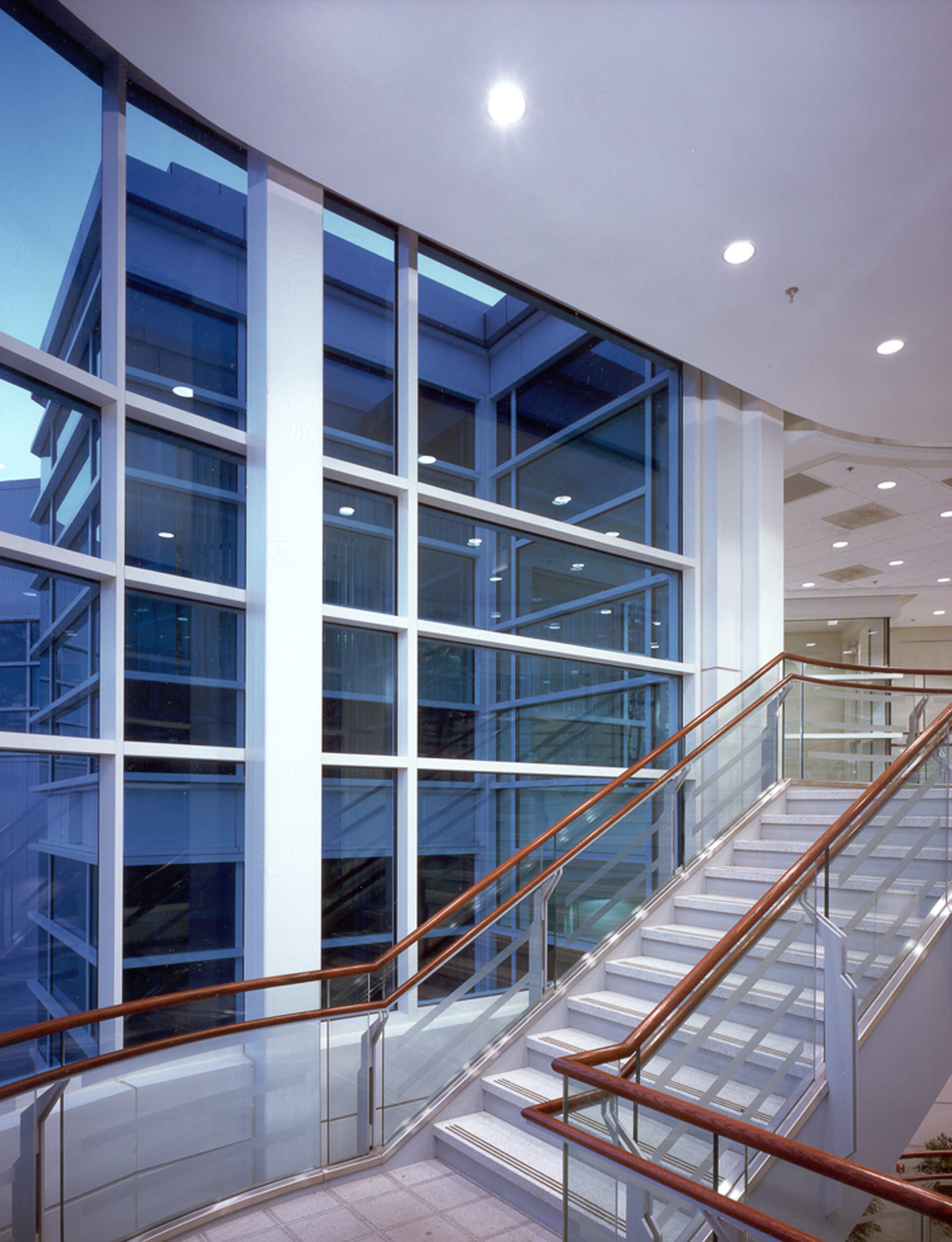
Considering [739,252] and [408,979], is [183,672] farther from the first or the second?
[739,252]

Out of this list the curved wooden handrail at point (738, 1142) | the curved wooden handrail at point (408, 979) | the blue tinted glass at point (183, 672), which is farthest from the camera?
the blue tinted glass at point (183, 672)

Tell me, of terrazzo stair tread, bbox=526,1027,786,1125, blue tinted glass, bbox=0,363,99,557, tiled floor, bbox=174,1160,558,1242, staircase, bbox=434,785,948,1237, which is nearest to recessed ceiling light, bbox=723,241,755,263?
staircase, bbox=434,785,948,1237

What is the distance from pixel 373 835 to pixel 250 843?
83cm

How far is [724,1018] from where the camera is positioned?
370cm

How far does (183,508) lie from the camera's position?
15.8 feet

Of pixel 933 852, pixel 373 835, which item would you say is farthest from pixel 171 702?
pixel 933 852

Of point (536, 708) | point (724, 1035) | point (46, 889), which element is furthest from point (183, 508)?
point (724, 1035)

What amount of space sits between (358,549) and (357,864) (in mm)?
1836

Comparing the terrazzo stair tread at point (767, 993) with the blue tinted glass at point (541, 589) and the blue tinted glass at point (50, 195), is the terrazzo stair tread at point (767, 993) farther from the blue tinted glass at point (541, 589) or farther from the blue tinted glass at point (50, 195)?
the blue tinted glass at point (50, 195)

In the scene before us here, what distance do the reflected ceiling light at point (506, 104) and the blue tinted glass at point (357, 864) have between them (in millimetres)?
3415

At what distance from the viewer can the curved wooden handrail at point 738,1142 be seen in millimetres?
2146

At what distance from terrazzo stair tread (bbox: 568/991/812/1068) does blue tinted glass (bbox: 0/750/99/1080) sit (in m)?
2.61

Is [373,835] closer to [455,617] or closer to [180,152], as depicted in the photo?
[455,617]

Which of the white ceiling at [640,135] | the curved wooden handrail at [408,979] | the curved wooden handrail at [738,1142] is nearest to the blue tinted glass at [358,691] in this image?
the curved wooden handrail at [408,979]
